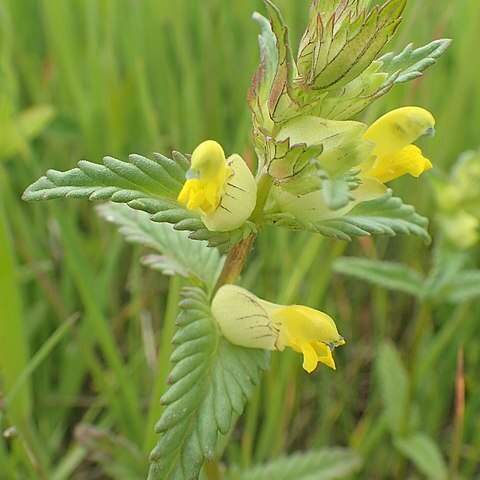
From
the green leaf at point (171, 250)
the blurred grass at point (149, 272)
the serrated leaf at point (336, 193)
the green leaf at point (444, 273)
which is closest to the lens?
the serrated leaf at point (336, 193)

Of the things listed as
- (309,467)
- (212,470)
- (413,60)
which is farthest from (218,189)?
(309,467)

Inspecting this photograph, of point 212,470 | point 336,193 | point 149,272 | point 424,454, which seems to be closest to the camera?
point 336,193

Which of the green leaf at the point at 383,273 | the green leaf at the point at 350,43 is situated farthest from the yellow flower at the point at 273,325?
the green leaf at the point at 383,273

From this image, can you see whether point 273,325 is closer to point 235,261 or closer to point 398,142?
point 235,261

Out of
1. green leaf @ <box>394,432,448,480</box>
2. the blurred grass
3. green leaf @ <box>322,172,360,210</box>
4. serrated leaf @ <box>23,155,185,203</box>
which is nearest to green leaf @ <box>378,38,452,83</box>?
green leaf @ <box>322,172,360,210</box>

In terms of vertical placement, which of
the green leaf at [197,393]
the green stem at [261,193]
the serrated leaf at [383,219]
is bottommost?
the green leaf at [197,393]

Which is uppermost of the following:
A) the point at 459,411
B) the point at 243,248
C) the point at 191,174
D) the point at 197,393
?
the point at 191,174

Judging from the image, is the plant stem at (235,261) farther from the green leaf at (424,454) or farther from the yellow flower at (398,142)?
the green leaf at (424,454)
